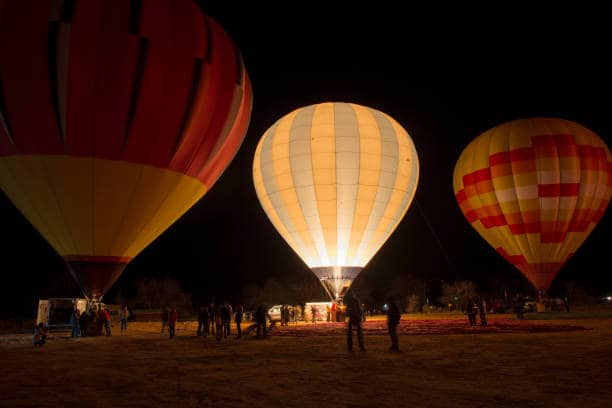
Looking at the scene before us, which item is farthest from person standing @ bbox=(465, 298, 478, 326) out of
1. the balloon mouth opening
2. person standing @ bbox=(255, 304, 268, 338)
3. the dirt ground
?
person standing @ bbox=(255, 304, 268, 338)

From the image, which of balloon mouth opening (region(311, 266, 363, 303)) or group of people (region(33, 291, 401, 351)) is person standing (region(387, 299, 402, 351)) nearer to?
group of people (region(33, 291, 401, 351))

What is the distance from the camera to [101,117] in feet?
38.5

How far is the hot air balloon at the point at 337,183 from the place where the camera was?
20.2 metres

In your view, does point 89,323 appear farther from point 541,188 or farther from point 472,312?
point 541,188

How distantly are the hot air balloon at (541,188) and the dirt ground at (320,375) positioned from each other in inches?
455

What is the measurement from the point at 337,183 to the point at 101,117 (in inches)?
404

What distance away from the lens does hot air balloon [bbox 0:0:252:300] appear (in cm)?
1144

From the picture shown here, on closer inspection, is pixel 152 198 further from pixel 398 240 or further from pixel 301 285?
pixel 398 240

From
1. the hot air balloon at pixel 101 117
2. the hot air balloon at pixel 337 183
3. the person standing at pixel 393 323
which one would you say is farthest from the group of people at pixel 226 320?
the hot air balloon at pixel 337 183

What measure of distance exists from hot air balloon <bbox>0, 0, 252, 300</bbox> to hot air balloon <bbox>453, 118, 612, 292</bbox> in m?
13.9

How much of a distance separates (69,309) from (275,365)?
16351mm

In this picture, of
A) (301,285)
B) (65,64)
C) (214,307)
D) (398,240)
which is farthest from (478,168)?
(398,240)

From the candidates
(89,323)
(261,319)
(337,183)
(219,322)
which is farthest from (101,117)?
(337,183)

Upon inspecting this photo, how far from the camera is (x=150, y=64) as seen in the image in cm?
1207
